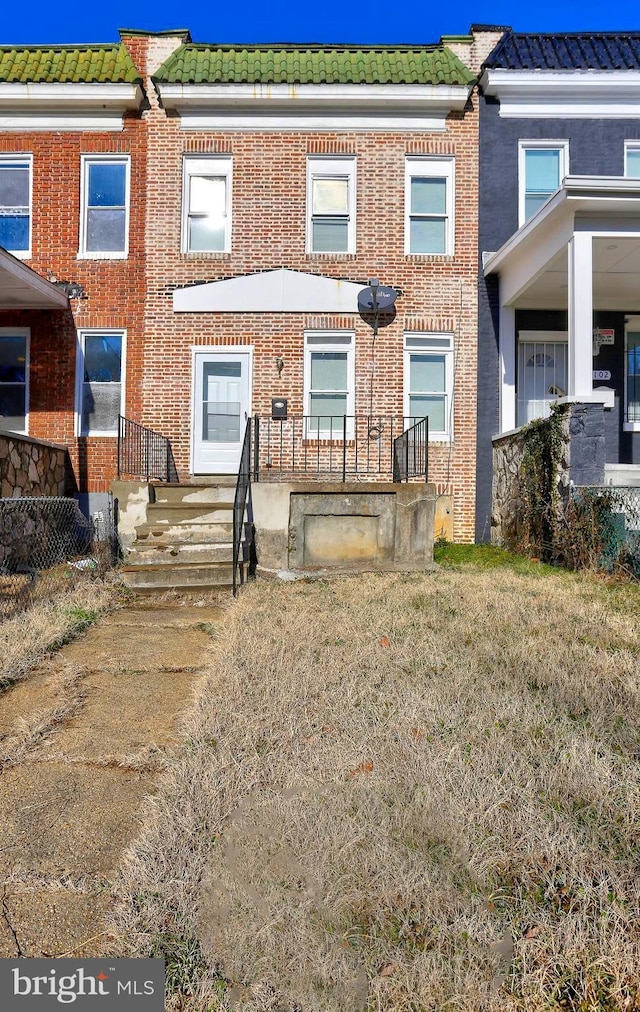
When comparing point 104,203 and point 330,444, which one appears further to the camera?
point 104,203

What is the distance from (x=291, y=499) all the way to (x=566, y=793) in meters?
6.09

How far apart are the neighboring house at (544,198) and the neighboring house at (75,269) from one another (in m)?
5.71

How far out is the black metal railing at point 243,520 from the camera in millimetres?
7285

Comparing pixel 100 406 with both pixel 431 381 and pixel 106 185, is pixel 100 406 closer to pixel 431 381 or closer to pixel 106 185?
pixel 106 185

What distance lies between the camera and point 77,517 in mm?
10500

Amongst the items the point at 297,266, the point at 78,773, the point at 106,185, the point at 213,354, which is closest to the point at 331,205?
the point at 297,266

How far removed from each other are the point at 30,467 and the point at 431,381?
625cm

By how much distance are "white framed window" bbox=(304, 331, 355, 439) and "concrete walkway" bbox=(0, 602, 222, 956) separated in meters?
6.57

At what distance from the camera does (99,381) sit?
37.3ft

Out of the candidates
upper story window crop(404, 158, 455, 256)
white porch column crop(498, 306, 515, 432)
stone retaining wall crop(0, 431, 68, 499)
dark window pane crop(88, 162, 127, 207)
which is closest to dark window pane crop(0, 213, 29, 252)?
dark window pane crop(88, 162, 127, 207)

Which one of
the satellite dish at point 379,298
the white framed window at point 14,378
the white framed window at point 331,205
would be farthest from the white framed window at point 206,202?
the white framed window at point 14,378

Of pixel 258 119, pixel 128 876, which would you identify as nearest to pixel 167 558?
pixel 128 876

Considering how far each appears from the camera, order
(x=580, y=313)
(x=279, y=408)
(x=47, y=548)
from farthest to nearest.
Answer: (x=279, y=408)
(x=47, y=548)
(x=580, y=313)

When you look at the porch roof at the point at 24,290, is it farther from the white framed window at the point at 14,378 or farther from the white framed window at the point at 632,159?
the white framed window at the point at 632,159
